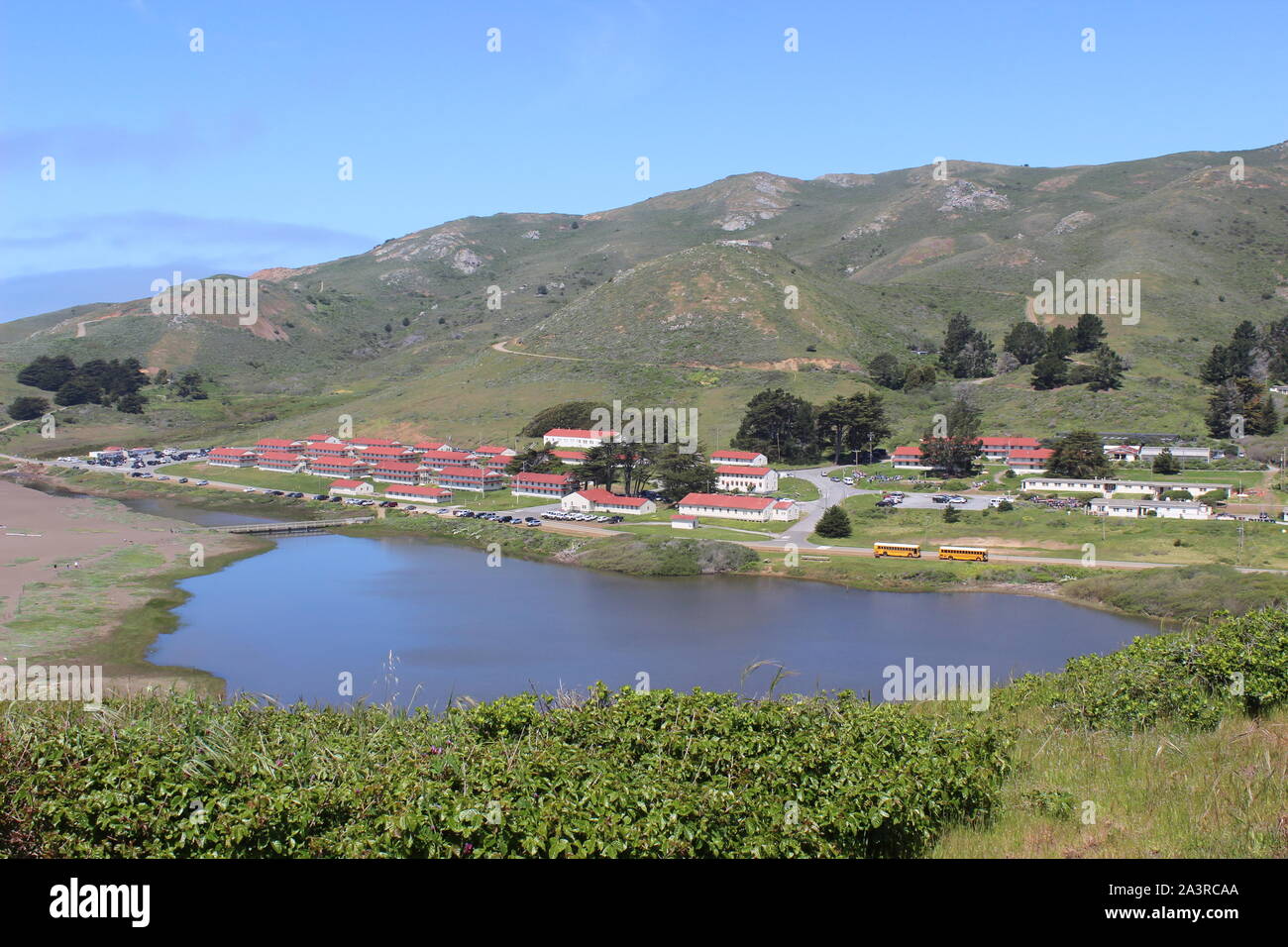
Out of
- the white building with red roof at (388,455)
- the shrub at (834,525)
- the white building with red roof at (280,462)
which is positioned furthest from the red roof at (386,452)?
the shrub at (834,525)

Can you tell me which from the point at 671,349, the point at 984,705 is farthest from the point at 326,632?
the point at 671,349

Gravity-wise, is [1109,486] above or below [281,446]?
below

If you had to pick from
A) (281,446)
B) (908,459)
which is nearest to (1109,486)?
(908,459)

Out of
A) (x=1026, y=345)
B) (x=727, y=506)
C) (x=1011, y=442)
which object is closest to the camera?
(x=727, y=506)

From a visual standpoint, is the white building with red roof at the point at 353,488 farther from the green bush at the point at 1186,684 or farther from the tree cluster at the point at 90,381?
the green bush at the point at 1186,684

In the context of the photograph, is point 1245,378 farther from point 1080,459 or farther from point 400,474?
point 400,474

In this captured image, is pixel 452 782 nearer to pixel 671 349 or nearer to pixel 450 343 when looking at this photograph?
pixel 671 349
